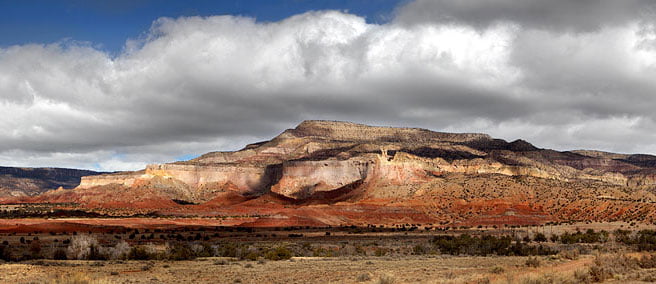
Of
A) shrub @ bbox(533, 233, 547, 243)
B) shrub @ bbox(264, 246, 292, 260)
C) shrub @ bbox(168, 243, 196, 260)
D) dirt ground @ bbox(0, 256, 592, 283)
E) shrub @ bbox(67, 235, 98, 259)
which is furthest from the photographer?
shrub @ bbox(533, 233, 547, 243)

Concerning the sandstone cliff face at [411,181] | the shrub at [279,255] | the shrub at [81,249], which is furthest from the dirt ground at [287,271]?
the sandstone cliff face at [411,181]

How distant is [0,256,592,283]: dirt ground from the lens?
20297 mm

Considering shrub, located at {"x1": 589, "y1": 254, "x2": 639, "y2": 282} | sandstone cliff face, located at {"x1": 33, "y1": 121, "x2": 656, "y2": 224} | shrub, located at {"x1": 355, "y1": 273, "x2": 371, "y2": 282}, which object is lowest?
shrub, located at {"x1": 355, "y1": 273, "x2": 371, "y2": 282}

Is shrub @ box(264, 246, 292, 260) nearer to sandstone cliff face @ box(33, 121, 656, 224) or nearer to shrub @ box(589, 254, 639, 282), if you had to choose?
shrub @ box(589, 254, 639, 282)

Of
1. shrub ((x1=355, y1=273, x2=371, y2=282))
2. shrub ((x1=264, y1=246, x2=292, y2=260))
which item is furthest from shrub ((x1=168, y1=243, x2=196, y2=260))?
shrub ((x1=355, y1=273, x2=371, y2=282))

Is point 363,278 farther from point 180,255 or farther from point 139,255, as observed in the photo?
point 139,255

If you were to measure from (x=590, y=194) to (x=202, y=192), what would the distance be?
95488 mm

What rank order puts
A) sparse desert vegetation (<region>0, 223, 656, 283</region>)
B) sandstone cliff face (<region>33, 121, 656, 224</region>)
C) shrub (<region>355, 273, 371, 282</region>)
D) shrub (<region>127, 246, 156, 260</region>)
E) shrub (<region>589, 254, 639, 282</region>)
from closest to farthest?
1. shrub (<region>589, 254, 639, 282</region>)
2. sparse desert vegetation (<region>0, 223, 656, 283</region>)
3. shrub (<region>355, 273, 371, 282</region>)
4. shrub (<region>127, 246, 156, 260</region>)
5. sandstone cliff face (<region>33, 121, 656, 224</region>)

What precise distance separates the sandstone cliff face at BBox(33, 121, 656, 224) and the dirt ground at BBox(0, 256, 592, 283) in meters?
56.2

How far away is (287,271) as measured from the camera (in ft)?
80.7

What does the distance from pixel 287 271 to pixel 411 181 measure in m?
90.5

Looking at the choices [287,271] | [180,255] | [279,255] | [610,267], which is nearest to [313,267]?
[287,271]

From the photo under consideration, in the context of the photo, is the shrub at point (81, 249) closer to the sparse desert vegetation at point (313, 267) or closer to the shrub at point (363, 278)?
the sparse desert vegetation at point (313, 267)

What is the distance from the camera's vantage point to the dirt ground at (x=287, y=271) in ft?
66.6
